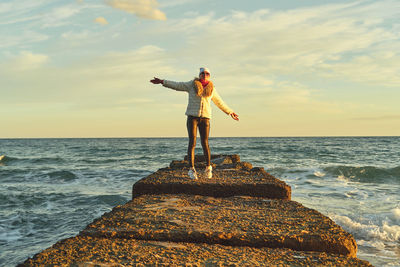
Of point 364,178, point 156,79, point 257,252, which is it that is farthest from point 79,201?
point 364,178

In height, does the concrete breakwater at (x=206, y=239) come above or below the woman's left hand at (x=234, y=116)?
below

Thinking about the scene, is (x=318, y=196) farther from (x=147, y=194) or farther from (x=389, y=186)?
(x=147, y=194)

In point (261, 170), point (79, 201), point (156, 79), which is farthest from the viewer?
point (79, 201)

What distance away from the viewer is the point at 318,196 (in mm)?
9516

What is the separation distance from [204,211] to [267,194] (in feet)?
4.21

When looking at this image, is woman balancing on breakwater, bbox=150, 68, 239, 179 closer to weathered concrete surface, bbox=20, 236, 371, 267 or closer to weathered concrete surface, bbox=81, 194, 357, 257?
weathered concrete surface, bbox=81, 194, 357, 257

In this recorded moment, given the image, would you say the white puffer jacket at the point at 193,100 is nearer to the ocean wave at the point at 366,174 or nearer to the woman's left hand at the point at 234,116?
the woman's left hand at the point at 234,116

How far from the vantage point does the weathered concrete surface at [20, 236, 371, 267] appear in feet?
6.33

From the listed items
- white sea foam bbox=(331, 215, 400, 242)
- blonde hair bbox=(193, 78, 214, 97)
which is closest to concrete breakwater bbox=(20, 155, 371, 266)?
blonde hair bbox=(193, 78, 214, 97)

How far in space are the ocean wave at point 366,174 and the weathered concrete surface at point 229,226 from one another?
12186 mm

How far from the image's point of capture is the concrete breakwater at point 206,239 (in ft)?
6.56

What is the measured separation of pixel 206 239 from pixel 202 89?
295cm

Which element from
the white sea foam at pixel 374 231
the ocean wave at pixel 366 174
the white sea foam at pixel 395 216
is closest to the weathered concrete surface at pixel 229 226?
the white sea foam at pixel 374 231

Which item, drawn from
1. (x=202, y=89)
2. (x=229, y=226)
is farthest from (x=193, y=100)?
(x=229, y=226)
